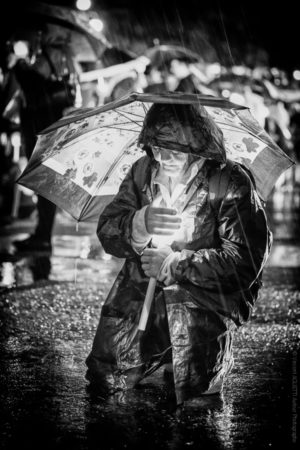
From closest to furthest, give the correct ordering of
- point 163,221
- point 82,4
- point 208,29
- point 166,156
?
point 163,221 < point 166,156 < point 82,4 < point 208,29

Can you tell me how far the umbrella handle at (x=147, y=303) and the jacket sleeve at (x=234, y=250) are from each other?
7.5 inches

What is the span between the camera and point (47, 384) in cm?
403

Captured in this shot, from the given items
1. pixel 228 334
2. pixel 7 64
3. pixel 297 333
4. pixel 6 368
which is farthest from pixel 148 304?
pixel 7 64

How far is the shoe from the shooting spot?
31.5 ft

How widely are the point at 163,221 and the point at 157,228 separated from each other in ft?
0.18

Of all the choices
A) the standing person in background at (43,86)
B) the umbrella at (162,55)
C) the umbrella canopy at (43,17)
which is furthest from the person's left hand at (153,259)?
the umbrella at (162,55)

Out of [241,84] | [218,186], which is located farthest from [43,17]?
[241,84]

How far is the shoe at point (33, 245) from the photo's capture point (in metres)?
9.61

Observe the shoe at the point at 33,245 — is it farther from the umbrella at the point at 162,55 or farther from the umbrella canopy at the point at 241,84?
the umbrella canopy at the point at 241,84

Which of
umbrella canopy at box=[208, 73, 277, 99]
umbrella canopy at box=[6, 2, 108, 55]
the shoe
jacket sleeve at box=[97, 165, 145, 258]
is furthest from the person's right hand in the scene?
umbrella canopy at box=[208, 73, 277, 99]

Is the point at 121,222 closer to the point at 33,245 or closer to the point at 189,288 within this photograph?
the point at 189,288

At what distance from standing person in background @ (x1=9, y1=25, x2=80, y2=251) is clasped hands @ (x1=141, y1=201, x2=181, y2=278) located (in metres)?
6.45

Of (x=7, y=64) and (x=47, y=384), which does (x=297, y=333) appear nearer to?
(x=47, y=384)

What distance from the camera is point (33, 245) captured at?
984 centimetres
